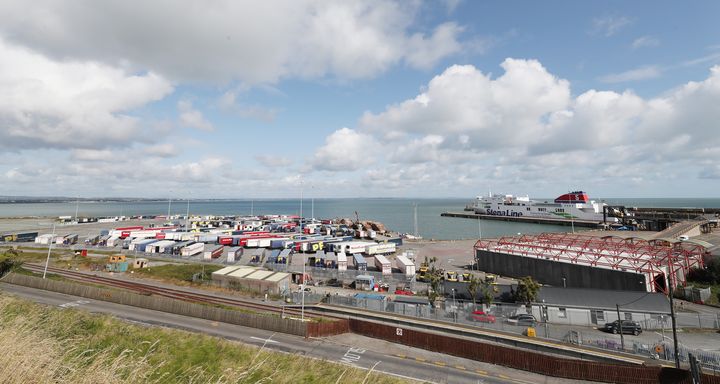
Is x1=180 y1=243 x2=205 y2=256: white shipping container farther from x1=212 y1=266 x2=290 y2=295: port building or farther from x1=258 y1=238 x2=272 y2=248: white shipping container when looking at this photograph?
x1=212 y1=266 x2=290 y2=295: port building

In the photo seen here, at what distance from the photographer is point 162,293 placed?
44.0 meters

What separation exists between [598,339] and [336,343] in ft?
80.6

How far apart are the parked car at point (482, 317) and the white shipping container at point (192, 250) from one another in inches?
2462

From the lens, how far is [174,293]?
43938mm

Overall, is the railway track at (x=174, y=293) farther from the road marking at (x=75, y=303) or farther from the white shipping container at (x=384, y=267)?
the white shipping container at (x=384, y=267)

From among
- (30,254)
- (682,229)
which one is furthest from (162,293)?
(682,229)

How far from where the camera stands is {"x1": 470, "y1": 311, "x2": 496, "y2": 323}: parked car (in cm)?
3210

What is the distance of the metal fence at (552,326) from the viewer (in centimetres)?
2537

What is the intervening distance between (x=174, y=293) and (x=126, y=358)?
36559 millimetres

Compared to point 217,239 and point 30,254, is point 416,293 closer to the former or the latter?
point 217,239

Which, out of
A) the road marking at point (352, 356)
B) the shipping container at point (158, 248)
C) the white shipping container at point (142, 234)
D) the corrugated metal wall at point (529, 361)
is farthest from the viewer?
the white shipping container at point (142, 234)

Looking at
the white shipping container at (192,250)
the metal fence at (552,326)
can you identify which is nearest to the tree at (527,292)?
the metal fence at (552,326)

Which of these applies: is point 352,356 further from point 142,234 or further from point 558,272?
point 142,234

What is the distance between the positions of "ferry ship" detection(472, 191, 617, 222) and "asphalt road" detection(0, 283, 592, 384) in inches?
6010
